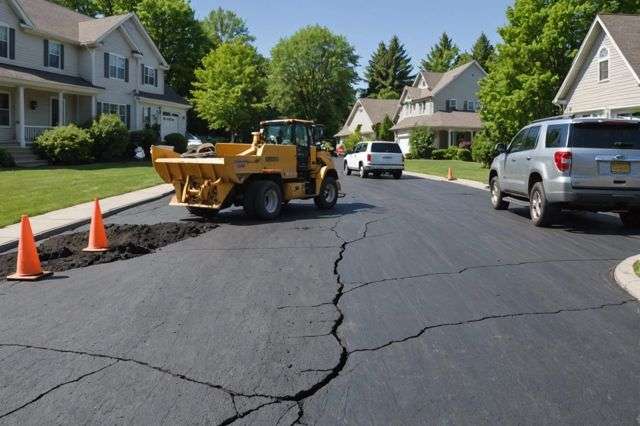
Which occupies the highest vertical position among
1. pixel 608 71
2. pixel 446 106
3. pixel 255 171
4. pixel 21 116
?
pixel 446 106

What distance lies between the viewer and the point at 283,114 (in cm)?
8556

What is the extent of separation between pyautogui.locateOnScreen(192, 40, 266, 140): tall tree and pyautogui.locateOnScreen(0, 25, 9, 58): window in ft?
102

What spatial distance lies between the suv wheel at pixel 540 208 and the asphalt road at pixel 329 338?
187cm

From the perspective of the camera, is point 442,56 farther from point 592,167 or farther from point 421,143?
point 592,167

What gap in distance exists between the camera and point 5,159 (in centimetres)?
2558

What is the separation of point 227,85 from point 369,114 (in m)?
25.1

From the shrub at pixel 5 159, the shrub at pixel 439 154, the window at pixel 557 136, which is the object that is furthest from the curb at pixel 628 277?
the shrub at pixel 439 154

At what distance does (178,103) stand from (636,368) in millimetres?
44405

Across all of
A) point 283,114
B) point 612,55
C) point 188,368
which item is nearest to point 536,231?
point 188,368

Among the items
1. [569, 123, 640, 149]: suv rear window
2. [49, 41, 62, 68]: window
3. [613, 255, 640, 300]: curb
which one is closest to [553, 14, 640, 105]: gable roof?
[569, 123, 640, 149]: suv rear window

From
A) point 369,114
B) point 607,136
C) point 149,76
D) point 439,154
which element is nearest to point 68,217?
point 607,136

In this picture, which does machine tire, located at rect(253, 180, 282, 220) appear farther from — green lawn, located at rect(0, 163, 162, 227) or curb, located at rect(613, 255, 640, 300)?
curb, located at rect(613, 255, 640, 300)

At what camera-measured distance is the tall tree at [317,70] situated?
291 ft

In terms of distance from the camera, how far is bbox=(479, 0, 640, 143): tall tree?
3712cm
